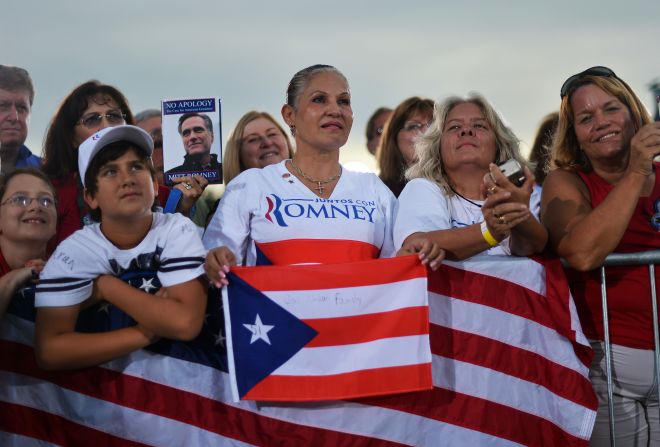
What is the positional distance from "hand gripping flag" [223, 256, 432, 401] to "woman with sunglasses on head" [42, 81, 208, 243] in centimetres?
154

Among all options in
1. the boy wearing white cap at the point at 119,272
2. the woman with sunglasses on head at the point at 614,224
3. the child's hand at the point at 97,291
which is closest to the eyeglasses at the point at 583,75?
the woman with sunglasses on head at the point at 614,224

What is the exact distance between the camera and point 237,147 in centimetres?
646

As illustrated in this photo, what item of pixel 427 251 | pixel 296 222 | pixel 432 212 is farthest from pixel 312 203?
pixel 427 251

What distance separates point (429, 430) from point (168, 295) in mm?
1238

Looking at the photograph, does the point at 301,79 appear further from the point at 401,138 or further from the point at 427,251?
the point at 401,138

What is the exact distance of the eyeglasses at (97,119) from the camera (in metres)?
5.42

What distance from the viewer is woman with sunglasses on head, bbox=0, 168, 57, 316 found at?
172 inches

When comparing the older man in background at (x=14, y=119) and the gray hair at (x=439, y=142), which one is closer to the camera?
the gray hair at (x=439, y=142)

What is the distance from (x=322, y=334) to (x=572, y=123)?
72.5 inches

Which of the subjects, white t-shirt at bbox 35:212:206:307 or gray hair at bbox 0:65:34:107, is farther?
gray hair at bbox 0:65:34:107

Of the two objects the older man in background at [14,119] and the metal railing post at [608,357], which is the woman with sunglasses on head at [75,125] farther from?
the metal railing post at [608,357]

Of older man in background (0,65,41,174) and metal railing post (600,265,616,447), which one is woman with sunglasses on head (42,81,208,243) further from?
metal railing post (600,265,616,447)

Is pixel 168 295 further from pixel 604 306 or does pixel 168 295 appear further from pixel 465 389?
pixel 604 306

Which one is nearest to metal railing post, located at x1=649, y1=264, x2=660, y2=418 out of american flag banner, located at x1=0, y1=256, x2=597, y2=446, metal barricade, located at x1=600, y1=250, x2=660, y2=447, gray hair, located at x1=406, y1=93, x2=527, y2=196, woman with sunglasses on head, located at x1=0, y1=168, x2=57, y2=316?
metal barricade, located at x1=600, y1=250, x2=660, y2=447
